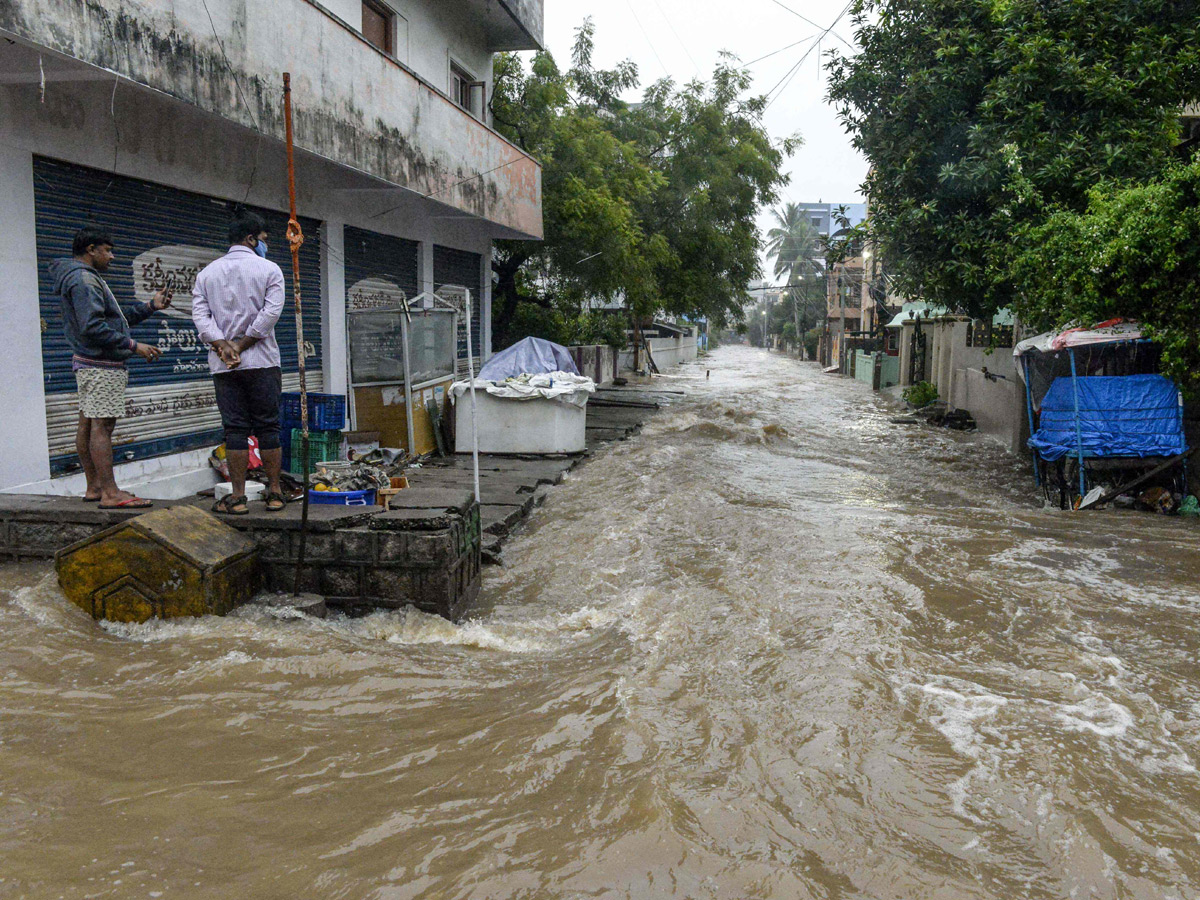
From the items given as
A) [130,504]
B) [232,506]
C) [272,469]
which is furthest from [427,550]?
[130,504]

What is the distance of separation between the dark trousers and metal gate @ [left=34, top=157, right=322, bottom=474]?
80.7 inches

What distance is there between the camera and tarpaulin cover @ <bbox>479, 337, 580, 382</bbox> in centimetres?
1138

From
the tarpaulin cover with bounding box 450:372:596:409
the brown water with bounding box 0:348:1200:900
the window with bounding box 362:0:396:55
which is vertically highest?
the window with bounding box 362:0:396:55

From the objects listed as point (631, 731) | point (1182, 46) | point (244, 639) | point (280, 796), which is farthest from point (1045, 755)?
point (1182, 46)

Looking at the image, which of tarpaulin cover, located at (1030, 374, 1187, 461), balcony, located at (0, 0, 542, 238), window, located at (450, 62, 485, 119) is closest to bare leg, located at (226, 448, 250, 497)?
balcony, located at (0, 0, 542, 238)

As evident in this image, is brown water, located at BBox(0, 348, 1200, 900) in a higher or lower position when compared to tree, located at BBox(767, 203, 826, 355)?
lower

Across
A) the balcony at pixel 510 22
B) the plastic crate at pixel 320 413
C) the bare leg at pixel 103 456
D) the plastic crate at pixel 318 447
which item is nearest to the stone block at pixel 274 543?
the bare leg at pixel 103 456

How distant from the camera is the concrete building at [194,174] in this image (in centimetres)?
578

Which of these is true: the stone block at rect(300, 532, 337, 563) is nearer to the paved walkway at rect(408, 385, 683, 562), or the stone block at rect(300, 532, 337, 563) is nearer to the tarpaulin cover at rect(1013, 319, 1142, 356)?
the paved walkway at rect(408, 385, 683, 562)

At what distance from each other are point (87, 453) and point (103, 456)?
0.12m

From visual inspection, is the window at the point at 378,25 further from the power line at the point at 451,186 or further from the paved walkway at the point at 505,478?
the paved walkway at the point at 505,478

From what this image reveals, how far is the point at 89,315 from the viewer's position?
4840mm

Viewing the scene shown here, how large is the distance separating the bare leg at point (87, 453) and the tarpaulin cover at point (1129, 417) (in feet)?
27.7

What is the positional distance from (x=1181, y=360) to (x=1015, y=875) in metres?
6.93
